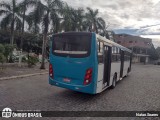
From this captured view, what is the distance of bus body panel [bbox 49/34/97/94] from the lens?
7.37 m

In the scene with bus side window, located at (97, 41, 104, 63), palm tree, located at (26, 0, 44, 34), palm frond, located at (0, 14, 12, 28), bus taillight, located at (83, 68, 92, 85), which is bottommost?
bus taillight, located at (83, 68, 92, 85)

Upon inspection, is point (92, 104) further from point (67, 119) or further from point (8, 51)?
point (8, 51)

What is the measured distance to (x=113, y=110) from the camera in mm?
6559

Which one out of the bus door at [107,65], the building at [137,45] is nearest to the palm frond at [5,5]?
the bus door at [107,65]

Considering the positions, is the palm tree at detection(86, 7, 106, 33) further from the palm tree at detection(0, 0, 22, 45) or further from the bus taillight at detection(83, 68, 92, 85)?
the bus taillight at detection(83, 68, 92, 85)

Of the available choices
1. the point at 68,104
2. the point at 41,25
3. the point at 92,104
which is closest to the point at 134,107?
the point at 92,104

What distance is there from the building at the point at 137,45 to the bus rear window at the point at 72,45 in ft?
178

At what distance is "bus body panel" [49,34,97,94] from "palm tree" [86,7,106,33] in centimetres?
2549

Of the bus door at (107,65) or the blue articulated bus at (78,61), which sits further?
the bus door at (107,65)

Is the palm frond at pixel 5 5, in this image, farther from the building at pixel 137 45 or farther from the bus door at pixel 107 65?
the building at pixel 137 45

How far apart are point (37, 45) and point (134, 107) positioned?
40.2 m

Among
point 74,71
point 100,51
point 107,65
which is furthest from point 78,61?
point 107,65

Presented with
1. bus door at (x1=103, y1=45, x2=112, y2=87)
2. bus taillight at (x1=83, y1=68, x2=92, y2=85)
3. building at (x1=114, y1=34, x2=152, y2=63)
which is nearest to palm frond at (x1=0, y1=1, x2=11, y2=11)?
bus door at (x1=103, y1=45, x2=112, y2=87)

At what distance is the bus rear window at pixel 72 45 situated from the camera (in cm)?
749
